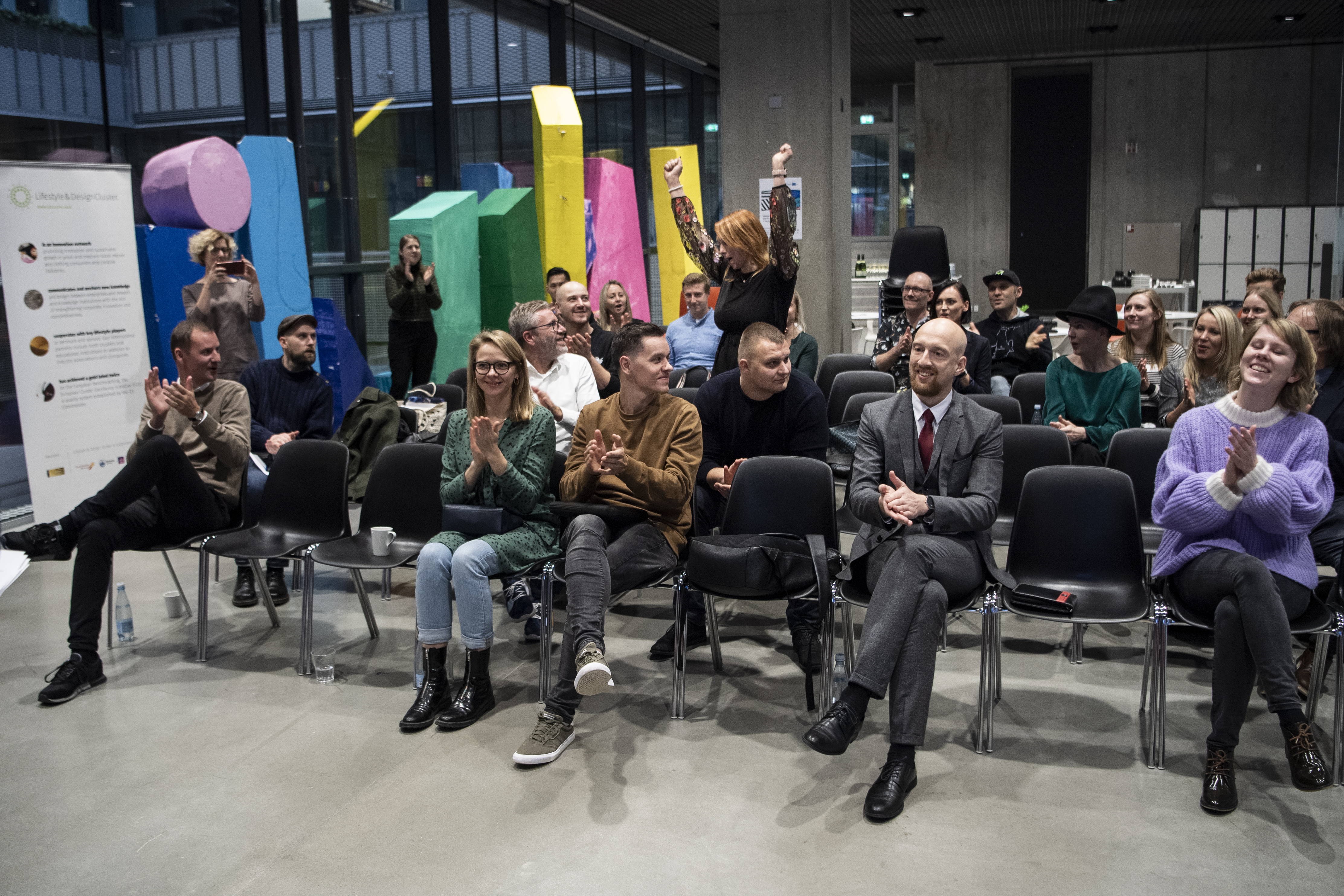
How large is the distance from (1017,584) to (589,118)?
10982mm

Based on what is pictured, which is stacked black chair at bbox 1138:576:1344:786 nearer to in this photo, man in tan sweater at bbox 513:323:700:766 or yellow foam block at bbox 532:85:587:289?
man in tan sweater at bbox 513:323:700:766

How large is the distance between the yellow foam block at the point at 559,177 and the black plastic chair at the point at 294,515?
365cm

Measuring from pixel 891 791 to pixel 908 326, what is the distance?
11.4 ft

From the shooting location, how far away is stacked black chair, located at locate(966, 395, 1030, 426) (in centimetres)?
462

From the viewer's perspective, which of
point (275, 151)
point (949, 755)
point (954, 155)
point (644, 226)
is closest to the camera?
point (949, 755)

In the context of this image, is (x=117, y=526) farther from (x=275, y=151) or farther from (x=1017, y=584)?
(x=275, y=151)

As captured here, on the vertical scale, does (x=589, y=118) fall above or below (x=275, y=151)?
above

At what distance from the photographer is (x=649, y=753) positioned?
3.24m

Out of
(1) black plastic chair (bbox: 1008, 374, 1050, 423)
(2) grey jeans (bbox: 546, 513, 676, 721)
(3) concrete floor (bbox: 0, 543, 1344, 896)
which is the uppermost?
(1) black plastic chair (bbox: 1008, 374, 1050, 423)

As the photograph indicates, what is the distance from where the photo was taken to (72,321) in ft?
18.2

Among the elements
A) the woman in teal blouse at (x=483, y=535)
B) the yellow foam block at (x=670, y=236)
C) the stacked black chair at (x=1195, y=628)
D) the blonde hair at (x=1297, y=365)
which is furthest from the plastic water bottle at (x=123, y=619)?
the yellow foam block at (x=670, y=236)

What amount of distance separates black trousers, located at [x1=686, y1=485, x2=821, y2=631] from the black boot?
210cm

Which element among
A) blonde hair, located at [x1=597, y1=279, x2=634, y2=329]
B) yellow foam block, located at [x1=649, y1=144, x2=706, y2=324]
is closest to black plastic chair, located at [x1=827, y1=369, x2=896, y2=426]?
blonde hair, located at [x1=597, y1=279, x2=634, y2=329]

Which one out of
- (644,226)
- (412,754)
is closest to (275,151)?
(412,754)
